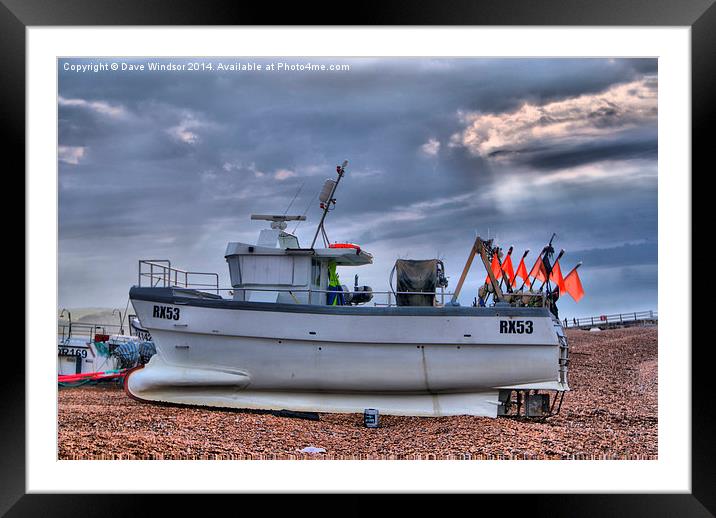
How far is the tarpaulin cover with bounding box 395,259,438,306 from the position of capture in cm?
1201

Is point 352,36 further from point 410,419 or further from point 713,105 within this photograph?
point 410,419

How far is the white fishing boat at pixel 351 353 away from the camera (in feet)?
37.9

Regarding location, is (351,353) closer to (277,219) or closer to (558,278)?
(277,219)

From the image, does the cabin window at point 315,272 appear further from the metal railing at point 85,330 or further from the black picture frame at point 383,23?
the metal railing at point 85,330

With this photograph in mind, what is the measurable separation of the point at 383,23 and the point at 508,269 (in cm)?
628

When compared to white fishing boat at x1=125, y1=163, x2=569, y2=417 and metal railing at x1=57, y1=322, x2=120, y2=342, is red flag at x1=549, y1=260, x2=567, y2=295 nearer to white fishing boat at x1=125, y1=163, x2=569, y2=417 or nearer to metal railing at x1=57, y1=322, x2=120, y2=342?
white fishing boat at x1=125, y1=163, x2=569, y2=417

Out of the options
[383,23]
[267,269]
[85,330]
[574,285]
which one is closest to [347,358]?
[267,269]

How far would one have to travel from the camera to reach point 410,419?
11812 millimetres

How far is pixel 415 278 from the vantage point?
476 inches

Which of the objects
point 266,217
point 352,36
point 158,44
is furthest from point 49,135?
point 266,217

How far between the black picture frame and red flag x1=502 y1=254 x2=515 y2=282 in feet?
15.7

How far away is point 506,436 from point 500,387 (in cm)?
118

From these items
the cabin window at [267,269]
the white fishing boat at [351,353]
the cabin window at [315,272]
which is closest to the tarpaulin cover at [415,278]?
the white fishing boat at [351,353]

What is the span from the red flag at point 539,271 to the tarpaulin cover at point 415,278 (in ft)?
6.27
